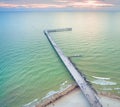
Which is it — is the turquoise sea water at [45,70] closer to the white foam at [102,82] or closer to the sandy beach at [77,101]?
the white foam at [102,82]

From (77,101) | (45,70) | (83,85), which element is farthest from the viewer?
(45,70)

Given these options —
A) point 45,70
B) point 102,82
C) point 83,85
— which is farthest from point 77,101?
point 45,70

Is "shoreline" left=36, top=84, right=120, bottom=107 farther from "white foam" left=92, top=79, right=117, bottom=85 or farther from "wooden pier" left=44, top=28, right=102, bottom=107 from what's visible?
"white foam" left=92, top=79, right=117, bottom=85

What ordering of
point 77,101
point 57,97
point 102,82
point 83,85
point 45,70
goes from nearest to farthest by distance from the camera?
point 77,101 → point 57,97 → point 83,85 → point 102,82 → point 45,70

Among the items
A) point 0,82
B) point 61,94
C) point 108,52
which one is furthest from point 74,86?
point 108,52

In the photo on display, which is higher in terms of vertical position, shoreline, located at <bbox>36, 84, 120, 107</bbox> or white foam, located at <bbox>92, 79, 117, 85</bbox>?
shoreline, located at <bbox>36, 84, 120, 107</bbox>

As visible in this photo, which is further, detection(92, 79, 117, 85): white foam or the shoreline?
detection(92, 79, 117, 85): white foam

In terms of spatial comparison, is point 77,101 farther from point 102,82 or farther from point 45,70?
point 45,70

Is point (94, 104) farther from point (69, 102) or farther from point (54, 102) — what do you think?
point (54, 102)

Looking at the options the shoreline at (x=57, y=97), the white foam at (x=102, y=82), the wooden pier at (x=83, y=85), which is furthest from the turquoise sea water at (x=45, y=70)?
the shoreline at (x=57, y=97)

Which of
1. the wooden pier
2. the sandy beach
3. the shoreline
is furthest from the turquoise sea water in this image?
the sandy beach

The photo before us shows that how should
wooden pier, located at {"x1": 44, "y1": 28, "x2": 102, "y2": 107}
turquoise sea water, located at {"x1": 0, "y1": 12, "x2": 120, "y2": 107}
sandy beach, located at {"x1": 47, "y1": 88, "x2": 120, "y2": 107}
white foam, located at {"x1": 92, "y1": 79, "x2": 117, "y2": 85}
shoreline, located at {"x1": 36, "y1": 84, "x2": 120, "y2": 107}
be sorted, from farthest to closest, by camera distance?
white foam, located at {"x1": 92, "y1": 79, "x2": 117, "y2": 85} < turquoise sea water, located at {"x1": 0, "y1": 12, "x2": 120, "y2": 107} < shoreline, located at {"x1": 36, "y1": 84, "x2": 120, "y2": 107} < sandy beach, located at {"x1": 47, "y1": 88, "x2": 120, "y2": 107} < wooden pier, located at {"x1": 44, "y1": 28, "x2": 102, "y2": 107}
